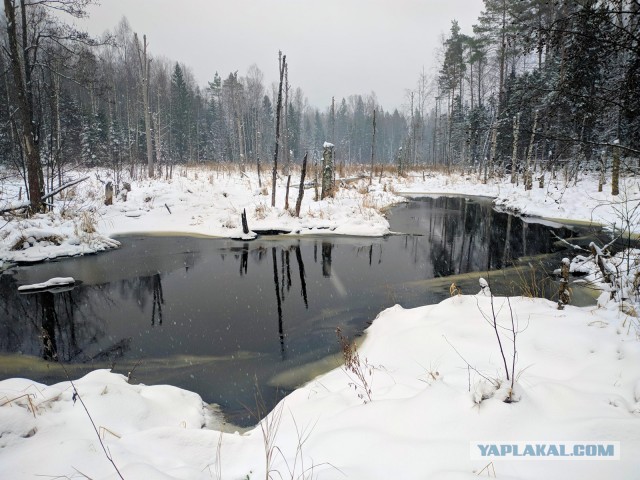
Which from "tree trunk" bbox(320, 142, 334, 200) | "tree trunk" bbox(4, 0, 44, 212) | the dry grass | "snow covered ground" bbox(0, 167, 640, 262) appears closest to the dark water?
"snow covered ground" bbox(0, 167, 640, 262)

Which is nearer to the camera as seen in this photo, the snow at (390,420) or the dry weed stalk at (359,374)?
the snow at (390,420)

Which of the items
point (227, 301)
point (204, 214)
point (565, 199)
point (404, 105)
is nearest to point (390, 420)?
point (227, 301)

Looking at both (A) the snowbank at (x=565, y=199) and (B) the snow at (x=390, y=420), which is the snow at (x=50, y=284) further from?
(A) the snowbank at (x=565, y=199)

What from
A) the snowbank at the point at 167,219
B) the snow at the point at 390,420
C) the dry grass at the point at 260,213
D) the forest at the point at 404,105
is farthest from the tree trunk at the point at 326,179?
the snow at the point at 390,420

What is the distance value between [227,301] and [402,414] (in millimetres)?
5110

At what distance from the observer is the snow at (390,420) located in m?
1.95

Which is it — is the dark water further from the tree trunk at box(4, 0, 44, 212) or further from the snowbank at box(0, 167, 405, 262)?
the tree trunk at box(4, 0, 44, 212)

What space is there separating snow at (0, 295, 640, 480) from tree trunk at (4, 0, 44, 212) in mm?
10025

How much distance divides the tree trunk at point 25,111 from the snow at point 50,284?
4769 mm

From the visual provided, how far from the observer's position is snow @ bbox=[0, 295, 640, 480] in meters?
1.95

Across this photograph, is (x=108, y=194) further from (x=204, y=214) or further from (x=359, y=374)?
(x=359, y=374)

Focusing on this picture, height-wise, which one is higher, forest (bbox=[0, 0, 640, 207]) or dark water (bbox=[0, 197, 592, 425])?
forest (bbox=[0, 0, 640, 207])

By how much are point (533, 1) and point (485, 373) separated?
3290cm

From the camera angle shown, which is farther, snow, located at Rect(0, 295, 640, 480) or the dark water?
the dark water
